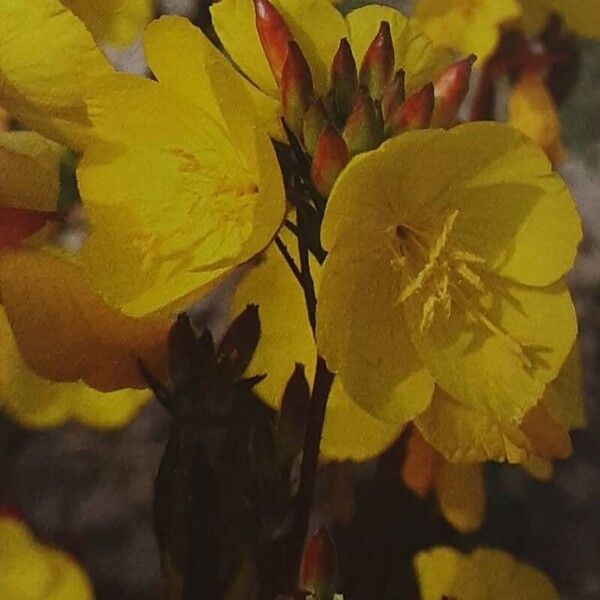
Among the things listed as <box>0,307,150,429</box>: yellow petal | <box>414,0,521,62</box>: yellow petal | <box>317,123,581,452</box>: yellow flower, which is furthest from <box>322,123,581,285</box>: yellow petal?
<box>0,307,150,429</box>: yellow petal

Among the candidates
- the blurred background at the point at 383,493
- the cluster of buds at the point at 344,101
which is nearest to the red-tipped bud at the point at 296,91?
the cluster of buds at the point at 344,101

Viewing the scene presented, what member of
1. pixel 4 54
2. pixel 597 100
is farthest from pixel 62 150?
pixel 597 100

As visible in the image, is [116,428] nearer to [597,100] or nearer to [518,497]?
[518,497]

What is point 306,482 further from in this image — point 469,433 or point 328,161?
point 328,161

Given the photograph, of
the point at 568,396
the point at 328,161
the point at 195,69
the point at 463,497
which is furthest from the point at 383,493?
the point at 195,69

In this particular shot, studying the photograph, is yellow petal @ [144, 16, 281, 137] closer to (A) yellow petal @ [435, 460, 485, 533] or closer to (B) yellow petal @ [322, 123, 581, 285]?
(B) yellow petal @ [322, 123, 581, 285]
